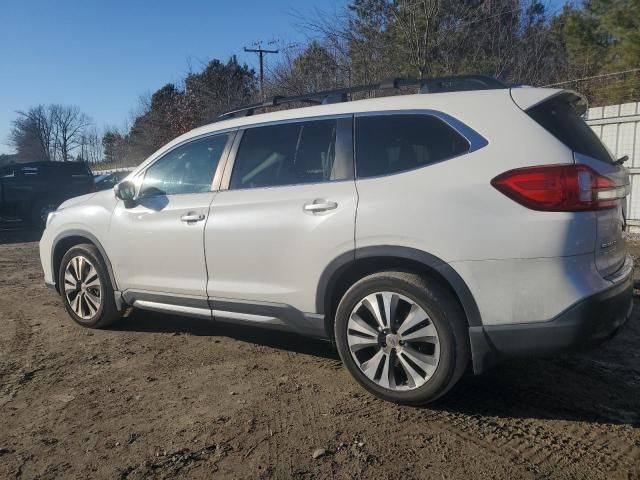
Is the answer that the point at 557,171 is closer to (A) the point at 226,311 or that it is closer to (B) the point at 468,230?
(B) the point at 468,230

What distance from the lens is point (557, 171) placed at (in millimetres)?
2893

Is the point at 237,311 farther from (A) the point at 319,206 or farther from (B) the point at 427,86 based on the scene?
(B) the point at 427,86

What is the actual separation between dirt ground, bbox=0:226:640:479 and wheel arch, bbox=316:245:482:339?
1.99ft

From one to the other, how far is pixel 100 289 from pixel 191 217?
1396mm

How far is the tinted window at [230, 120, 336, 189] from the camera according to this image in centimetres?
373

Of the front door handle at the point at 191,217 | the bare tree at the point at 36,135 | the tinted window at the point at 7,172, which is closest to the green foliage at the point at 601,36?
the front door handle at the point at 191,217

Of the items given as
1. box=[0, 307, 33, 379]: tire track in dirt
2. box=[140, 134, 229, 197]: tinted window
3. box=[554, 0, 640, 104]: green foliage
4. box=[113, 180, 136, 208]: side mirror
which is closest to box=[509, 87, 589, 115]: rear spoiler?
box=[140, 134, 229, 197]: tinted window

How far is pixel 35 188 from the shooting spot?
13.9 metres

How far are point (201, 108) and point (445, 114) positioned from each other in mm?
25129

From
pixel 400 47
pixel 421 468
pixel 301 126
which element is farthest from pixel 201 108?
pixel 421 468

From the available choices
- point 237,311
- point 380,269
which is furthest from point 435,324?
point 237,311

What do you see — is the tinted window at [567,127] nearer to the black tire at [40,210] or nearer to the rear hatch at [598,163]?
the rear hatch at [598,163]

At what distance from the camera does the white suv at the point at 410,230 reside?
2.90 metres

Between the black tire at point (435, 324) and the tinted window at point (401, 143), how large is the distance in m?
0.66
